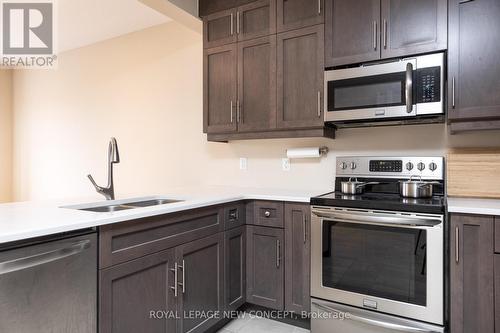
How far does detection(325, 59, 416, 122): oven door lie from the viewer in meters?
1.96

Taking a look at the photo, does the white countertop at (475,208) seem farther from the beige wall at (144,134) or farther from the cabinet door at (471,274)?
the beige wall at (144,134)

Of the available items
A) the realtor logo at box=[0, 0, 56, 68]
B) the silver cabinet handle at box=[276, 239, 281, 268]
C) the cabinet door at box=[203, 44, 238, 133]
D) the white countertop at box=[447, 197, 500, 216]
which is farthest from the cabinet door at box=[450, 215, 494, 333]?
the realtor logo at box=[0, 0, 56, 68]

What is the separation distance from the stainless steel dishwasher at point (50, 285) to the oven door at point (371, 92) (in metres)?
1.71

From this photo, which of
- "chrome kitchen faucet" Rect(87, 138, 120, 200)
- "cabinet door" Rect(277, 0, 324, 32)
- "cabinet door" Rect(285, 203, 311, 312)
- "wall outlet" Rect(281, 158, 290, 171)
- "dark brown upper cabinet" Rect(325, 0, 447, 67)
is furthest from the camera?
"wall outlet" Rect(281, 158, 290, 171)

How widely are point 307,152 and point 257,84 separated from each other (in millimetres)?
683

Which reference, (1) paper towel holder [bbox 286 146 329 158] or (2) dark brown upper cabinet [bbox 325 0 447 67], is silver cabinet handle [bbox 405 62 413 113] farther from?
(1) paper towel holder [bbox 286 146 329 158]

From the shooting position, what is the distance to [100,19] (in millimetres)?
3395

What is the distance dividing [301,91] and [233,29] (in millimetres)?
821

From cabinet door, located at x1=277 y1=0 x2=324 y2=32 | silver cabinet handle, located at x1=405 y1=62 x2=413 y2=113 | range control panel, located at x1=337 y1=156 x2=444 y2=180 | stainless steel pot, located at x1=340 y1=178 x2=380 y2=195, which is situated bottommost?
stainless steel pot, located at x1=340 y1=178 x2=380 y2=195

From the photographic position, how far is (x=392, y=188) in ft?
7.27

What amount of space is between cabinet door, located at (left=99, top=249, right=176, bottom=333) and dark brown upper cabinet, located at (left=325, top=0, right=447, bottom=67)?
1.72m

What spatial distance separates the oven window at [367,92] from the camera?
1991mm

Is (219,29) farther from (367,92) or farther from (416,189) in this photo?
(416,189)

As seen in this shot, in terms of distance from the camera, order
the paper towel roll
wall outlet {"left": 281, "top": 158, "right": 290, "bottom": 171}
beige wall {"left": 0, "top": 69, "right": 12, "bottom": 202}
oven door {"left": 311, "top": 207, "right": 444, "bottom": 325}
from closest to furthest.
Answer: oven door {"left": 311, "top": 207, "right": 444, "bottom": 325} → the paper towel roll → wall outlet {"left": 281, "top": 158, "right": 290, "bottom": 171} → beige wall {"left": 0, "top": 69, "right": 12, "bottom": 202}
